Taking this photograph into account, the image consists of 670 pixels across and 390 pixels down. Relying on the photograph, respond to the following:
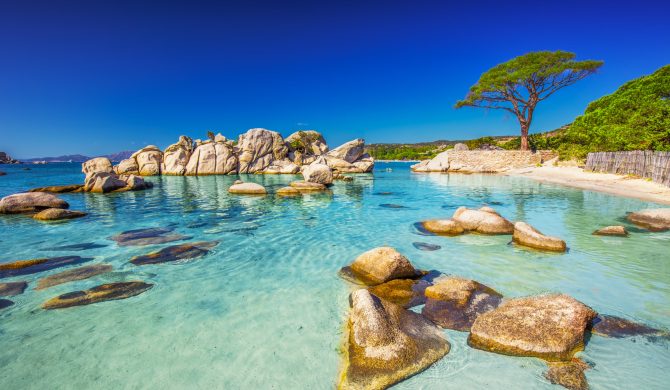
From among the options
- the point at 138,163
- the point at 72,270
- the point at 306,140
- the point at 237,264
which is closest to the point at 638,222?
the point at 237,264

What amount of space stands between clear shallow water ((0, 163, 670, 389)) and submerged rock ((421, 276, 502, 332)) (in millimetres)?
407

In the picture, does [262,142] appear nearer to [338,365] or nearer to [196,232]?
[196,232]

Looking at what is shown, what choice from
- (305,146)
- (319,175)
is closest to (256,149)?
(305,146)

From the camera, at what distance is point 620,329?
4.41m

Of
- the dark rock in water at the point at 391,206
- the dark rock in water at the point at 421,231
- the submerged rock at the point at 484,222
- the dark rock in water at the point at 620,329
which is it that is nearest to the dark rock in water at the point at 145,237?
the dark rock in water at the point at 421,231

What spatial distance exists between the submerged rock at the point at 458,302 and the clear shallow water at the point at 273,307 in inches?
16.0

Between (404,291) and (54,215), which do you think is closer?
(404,291)

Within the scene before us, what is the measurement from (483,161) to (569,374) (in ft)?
159

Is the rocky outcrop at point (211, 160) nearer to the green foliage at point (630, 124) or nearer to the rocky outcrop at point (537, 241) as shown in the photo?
the rocky outcrop at point (537, 241)

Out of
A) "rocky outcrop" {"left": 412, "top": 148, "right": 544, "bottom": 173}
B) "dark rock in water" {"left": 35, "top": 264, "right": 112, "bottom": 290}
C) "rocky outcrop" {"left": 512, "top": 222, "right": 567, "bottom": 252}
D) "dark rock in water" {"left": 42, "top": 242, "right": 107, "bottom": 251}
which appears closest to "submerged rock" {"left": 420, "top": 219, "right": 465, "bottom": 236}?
"rocky outcrop" {"left": 512, "top": 222, "right": 567, "bottom": 252}

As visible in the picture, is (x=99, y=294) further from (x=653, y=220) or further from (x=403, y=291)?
(x=653, y=220)

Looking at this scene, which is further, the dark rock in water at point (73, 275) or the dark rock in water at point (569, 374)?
the dark rock in water at point (73, 275)

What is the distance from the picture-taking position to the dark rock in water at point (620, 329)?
4.30 meters

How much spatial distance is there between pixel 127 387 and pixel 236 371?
3.85ft
